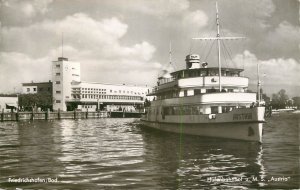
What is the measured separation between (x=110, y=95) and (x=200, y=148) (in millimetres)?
76492

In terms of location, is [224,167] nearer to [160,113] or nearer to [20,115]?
[160,113]

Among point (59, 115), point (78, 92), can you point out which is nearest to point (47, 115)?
point (59, 115)

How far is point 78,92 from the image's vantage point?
8550 centimetres

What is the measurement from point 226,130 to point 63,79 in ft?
218

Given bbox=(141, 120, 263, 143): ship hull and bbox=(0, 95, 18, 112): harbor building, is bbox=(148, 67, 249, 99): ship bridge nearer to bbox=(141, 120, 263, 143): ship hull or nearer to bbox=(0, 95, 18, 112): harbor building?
bbox=(141, 120, 263, 143): ship hull

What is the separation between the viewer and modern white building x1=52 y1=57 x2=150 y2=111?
83.7 m

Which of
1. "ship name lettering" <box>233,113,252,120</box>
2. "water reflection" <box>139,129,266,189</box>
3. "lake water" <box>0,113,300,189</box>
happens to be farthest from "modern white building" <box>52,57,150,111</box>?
"lake water" <box>0,113,300,189</box>

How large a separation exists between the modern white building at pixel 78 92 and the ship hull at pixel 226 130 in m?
55.2

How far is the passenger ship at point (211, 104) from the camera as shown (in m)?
21.8

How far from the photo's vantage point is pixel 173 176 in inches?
496

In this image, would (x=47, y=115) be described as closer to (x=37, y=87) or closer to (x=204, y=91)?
(x=37, y=87)

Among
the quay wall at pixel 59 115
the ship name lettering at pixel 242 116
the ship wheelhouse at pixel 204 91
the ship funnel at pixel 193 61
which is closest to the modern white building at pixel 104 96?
the quay wall at pixel 59 115

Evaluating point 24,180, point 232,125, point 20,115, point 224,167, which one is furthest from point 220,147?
point 20,115

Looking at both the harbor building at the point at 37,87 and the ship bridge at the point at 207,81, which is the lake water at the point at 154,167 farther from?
the harbor building at the point at 37,87
